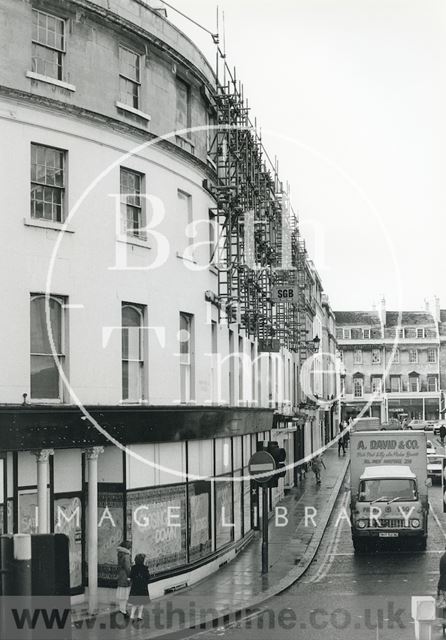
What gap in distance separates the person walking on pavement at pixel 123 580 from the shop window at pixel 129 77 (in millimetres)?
9586

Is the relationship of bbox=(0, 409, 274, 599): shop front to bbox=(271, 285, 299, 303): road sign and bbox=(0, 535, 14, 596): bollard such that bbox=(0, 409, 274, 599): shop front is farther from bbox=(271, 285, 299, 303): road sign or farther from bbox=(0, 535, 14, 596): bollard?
bbox=(0, 535, 14, 596): bollard

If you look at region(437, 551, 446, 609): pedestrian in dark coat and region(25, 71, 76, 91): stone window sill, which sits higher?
region(25, 71, 76, 91): stone window sill

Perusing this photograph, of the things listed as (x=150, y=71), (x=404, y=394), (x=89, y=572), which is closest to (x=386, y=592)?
(x=89, y=572)

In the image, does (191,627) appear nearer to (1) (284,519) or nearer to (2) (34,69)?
(2) (34,69)

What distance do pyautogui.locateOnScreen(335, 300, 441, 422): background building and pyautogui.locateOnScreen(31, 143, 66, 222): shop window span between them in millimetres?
107302

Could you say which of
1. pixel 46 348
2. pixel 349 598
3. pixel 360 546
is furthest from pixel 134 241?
pixel 360 546

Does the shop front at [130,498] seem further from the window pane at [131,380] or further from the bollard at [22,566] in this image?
the bollard at [22,566]

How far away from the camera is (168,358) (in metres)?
22.1

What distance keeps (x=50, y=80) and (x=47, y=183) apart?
2.00 m

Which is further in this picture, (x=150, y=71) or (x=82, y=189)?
(x=150, y=71)

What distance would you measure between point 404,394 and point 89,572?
114m

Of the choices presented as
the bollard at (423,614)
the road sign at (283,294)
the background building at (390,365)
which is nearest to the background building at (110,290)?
the road sign at (283,294)

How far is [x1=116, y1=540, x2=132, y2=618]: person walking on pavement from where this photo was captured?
702 inches

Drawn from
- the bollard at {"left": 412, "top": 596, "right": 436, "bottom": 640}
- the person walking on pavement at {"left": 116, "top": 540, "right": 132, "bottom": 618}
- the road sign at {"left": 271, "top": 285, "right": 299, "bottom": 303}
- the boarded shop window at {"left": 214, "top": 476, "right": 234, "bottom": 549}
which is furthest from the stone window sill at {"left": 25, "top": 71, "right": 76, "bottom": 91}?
the road sign at {"left": 271, "top": 285, "right": 299, "bottom": 303}
